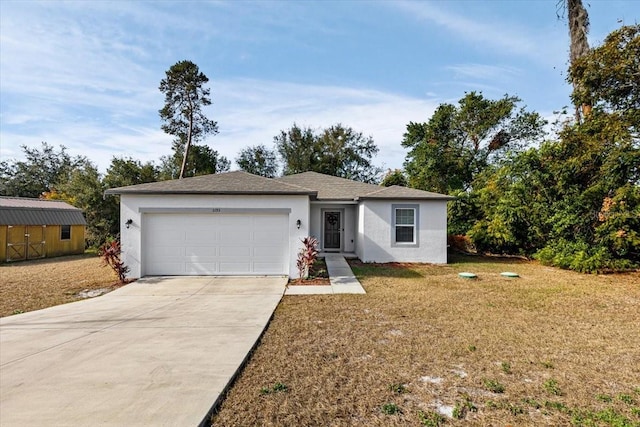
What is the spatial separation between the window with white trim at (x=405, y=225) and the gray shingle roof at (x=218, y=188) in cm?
471

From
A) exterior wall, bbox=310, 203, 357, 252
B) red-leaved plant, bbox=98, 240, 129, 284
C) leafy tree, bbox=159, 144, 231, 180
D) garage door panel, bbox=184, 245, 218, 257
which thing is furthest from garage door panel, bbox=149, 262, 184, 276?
leafy tree, bbox=159, 144, 231, 180

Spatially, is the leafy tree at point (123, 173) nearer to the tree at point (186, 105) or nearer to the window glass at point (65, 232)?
the tree at point (186, 105)

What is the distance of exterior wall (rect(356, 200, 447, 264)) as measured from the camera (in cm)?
1391

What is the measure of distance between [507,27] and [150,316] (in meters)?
15.4

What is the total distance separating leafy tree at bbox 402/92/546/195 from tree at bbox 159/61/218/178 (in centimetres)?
1579

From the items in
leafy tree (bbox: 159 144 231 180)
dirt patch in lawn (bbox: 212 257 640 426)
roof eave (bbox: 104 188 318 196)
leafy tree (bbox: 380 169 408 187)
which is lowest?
dirt patch in lawn (bbox: 212 257 640 426)

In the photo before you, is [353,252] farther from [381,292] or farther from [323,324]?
[323,324]

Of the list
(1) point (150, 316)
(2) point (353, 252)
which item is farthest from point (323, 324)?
(2) point (353, 252)

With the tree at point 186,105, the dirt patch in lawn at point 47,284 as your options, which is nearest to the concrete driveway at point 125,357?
the dirt patch in lawn at point 47,284

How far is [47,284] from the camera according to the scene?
410 inches

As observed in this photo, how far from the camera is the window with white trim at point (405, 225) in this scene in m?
13.9

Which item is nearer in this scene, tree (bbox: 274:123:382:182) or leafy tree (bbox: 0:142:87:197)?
tree (bbox: 274:123:382:182)

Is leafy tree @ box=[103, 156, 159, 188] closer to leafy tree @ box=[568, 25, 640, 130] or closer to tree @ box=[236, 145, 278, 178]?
tree @ box=[236, 145, 278, 178]

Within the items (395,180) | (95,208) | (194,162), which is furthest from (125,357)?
(194,162)
